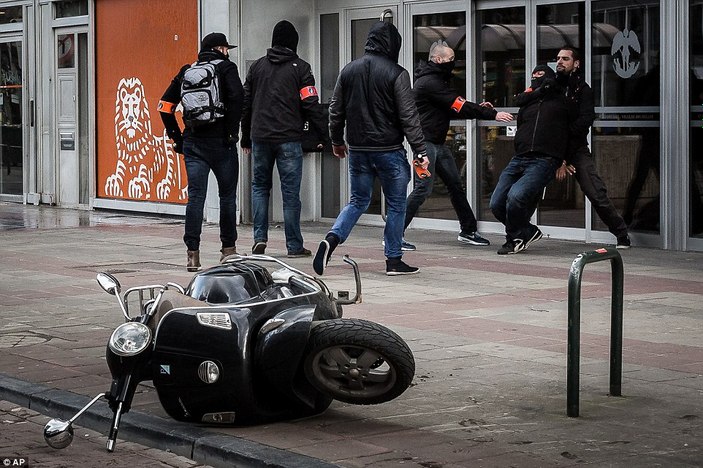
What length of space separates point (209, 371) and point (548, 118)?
315 inches

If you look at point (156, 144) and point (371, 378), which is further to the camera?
point (156, 144)

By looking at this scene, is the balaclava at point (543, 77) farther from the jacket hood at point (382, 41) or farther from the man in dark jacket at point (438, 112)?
the jacket hood at point (382, 41)

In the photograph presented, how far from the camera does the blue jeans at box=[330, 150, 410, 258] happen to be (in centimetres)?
1189

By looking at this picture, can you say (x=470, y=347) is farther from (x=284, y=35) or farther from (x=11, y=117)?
(x=11, y=117)

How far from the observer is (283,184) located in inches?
532

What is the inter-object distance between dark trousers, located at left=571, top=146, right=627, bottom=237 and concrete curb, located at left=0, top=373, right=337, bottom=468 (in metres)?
7.50

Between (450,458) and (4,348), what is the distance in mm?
3789

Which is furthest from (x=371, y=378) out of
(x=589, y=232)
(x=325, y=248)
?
(x=589, y=232)

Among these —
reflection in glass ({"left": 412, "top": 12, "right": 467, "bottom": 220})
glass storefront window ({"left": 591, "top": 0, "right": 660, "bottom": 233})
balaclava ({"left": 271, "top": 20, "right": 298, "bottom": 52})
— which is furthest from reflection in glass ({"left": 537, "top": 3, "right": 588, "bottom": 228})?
balaclava ({"left": 271, "top": 20, "right": 298, "bottom": 52})

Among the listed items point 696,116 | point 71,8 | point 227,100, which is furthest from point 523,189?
point 71,8

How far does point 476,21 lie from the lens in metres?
15.8

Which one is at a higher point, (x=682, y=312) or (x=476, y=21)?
(x=476, y=21)

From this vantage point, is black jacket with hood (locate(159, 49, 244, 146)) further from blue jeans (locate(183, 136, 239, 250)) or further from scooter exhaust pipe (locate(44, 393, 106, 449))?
scooter exhaust pipe (locate(44, 393, 106, 449))

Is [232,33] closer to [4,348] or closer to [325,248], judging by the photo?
[325,248]
